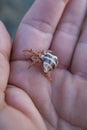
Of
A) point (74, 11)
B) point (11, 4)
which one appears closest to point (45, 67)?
point (74, 11)

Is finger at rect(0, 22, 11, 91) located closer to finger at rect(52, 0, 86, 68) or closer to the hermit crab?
the hermit crab

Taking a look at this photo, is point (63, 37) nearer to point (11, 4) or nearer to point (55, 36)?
point (55, 36)

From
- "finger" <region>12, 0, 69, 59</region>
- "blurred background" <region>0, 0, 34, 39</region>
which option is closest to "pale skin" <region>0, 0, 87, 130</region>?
"finger" <region>12, 0, 69, 59</region>

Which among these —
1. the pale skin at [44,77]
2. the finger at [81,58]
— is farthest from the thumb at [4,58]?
the finger at [81,58]

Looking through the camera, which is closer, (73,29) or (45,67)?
(45,67)

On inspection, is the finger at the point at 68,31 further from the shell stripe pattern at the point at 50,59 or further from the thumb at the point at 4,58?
the thumb at the point at 4,58

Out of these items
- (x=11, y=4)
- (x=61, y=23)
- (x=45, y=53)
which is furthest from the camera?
(x=11, y=4)
